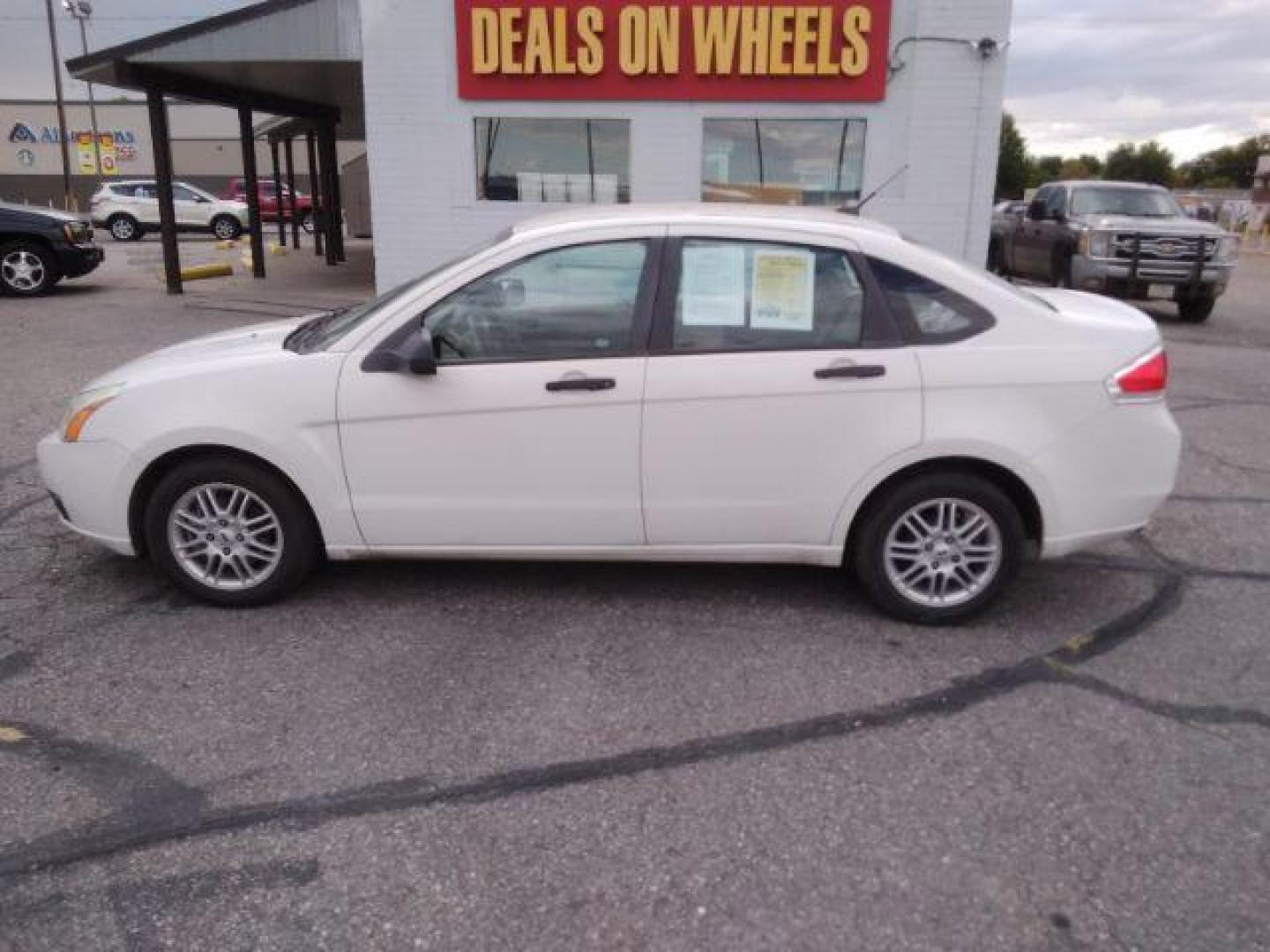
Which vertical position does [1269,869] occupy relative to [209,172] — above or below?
below

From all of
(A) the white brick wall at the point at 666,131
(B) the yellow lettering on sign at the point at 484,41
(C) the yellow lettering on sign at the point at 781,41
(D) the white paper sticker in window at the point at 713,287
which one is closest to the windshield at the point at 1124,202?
(A) the white brick wall at the point at 666,131

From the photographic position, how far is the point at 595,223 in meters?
4.25

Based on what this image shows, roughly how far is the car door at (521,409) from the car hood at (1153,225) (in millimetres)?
12040

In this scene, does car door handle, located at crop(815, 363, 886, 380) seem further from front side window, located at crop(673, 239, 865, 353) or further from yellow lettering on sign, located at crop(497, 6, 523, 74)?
yellow lettering on sign, located at crop(497, 6, 523, 74)

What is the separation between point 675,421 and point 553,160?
8874mm

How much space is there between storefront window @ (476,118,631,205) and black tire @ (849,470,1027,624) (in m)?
8.62

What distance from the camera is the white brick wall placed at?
11320 mm

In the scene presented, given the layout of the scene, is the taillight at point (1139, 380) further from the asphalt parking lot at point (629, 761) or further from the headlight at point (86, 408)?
the headlight at point (86, 408)

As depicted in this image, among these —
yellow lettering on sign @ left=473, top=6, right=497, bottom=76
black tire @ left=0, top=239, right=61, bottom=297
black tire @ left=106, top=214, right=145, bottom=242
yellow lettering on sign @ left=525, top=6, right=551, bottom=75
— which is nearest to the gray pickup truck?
yellow lettering on sign @ left=525, top=6, right=551, bottom=75

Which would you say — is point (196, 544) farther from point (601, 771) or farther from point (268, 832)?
point (601, 771)

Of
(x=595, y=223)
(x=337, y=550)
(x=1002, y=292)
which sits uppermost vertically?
(x=595, y=223)

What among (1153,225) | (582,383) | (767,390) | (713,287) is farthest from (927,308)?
(1153,225)

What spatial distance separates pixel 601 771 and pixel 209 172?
171 ft

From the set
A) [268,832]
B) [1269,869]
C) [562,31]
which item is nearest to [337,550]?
[268,832]
